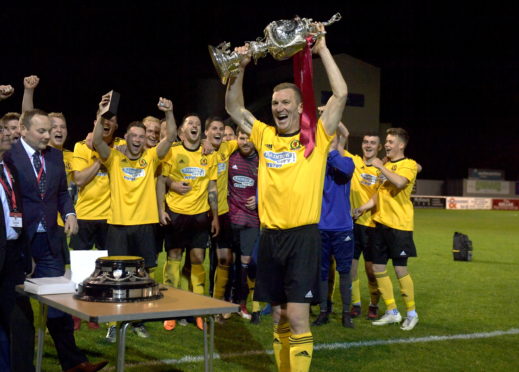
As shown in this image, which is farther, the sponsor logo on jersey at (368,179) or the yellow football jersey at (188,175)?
the sponsor logo on jersey at (368,179)

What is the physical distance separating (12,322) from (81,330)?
2.40 metres

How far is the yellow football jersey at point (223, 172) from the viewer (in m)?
7.68

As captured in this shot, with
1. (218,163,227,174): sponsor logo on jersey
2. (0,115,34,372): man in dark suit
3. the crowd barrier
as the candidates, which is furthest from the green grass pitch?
the crowd barrier

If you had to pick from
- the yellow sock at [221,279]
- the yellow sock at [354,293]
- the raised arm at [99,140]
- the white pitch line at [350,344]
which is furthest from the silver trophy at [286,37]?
the yellow sock at [354,293]

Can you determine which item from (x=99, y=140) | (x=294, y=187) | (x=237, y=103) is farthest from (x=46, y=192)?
(x=294, y=187)

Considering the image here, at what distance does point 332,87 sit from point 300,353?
70.0 inches

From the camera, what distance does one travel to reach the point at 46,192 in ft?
16.3

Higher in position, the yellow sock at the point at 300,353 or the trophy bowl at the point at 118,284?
the trophy bowl at the point at 118,284

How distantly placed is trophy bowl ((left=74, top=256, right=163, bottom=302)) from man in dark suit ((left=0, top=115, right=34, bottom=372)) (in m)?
0.99

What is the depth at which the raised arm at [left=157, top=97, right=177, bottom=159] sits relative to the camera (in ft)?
19.9

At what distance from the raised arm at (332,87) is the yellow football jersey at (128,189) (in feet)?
8.88

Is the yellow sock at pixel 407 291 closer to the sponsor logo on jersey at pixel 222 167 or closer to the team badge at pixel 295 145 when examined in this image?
the sponsor logo on jersey at pixel 222 167

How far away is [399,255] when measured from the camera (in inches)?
281

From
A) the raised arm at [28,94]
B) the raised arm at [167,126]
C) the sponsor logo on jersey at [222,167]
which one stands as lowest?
the sponsor logo on jersey at [222,167]
